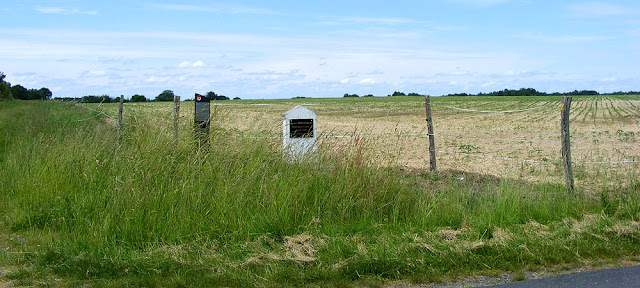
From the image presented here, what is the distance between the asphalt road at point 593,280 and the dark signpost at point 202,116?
459cm

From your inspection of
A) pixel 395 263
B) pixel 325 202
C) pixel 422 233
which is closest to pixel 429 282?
pixel 395 263

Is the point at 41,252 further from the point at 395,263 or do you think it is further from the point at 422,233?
the point at 422,233

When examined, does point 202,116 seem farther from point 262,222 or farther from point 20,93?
point 20,93

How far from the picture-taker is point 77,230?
527 cm

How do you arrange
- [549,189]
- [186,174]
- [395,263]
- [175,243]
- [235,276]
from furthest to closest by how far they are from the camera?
[549,189], [186,174], [175,243], [395,263], [235,276]

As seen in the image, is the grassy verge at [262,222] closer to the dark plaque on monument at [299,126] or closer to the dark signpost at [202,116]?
the dark signpost at [202,116]

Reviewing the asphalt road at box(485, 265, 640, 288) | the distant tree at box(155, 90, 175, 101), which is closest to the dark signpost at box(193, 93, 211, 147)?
the distant tree at box(155, 90, 175, 101)

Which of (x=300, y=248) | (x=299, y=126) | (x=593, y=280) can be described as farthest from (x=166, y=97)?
(x=593, y=280)

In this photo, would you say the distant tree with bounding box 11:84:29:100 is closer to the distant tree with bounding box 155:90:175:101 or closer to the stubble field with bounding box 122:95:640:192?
the stubble field with bounding box 122:95:640:192

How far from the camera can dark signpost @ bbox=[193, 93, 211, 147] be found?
738 cm

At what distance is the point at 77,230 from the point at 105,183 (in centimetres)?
94

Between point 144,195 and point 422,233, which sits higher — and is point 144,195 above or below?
above

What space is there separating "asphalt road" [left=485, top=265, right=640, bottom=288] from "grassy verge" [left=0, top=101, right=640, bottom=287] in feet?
0.90

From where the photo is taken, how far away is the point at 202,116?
779 cm
